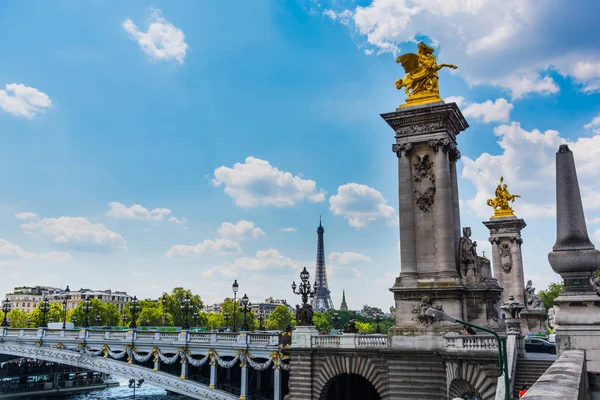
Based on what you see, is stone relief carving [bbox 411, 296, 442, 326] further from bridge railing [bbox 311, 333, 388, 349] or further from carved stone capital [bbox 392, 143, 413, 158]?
carved stone capital [bbox 392, 143, 413, 158]

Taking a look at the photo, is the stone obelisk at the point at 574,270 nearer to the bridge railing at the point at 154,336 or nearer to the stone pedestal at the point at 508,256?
the bridge railing at the point at 154,336

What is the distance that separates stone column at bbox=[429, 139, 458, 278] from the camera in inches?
1154

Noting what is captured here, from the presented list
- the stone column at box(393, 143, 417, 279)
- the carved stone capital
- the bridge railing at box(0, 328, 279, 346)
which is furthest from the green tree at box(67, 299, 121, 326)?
the carved stone capital

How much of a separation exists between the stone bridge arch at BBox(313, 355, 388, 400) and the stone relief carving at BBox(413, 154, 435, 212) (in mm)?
9109

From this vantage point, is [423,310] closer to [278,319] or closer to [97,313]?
[97,313]

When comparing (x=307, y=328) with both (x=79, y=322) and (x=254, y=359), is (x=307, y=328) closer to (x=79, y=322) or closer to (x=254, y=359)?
(x=254, y=359)

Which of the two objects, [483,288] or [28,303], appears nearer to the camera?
[483,288]

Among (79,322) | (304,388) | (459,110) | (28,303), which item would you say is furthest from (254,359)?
(28,303)

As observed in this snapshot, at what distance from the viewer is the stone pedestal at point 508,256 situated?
45750 millimetres

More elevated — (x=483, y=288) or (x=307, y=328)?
(x=483, y=288)

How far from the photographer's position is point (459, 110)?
104 feet

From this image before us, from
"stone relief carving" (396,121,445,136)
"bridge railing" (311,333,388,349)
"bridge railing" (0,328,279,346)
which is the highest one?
"stone relief carving" (396,121,445,136)

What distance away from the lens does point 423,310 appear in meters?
27.1

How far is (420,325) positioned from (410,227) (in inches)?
213
